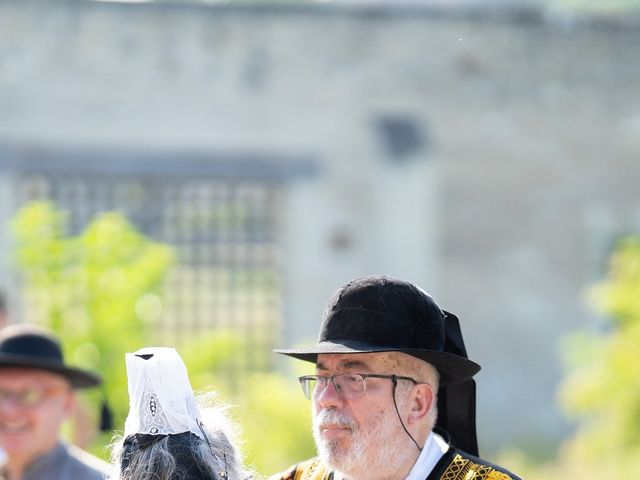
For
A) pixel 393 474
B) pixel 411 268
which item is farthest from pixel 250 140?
pixel 393 474

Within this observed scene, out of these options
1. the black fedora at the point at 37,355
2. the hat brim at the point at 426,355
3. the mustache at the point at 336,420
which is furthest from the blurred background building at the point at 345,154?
the mustache at the point at 336,420

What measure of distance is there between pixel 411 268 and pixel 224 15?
11.0ft

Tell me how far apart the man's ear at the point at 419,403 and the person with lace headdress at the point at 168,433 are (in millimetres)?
525

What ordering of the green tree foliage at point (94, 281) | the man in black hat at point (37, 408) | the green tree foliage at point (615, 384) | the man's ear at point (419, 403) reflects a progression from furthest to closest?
the green tree foliage at point (615, 384), the green tree foliage at point (94, 281), the man in black hat at point (37, 408), the man's ear at point (419, 403)

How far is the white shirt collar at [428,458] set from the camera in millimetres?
4004

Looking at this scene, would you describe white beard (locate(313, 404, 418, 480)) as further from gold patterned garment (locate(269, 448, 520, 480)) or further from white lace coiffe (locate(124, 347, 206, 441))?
white lace coiffe (locate(124, 347, 206, 441))

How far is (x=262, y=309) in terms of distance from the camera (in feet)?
51.7

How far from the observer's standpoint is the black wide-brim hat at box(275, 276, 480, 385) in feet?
12.9

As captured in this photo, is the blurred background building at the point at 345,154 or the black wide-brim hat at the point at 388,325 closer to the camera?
the black wide-brim hat at the point at 388,325

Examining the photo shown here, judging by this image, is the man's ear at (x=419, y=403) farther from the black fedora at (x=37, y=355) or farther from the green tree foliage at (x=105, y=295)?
the green tree foliage at (x=105, y=295)

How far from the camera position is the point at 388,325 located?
3.94 meters

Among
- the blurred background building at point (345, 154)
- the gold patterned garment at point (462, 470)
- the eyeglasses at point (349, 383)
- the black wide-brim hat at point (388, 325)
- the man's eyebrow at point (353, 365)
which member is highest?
the blurred background building at point (345, 154)

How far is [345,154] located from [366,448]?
38.4ft

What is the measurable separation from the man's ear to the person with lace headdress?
0.52m
